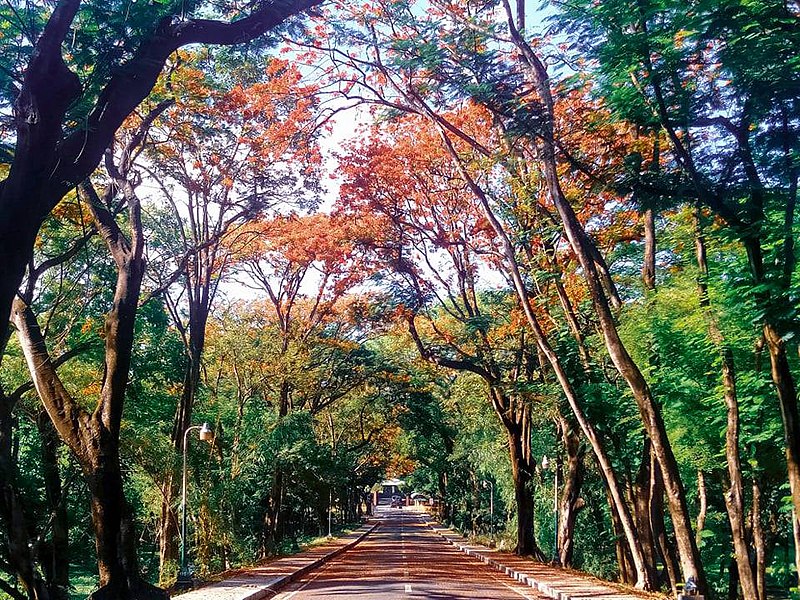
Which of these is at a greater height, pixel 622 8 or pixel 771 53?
pixel 622 8

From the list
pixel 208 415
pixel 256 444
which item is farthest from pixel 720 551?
pixel 208 415

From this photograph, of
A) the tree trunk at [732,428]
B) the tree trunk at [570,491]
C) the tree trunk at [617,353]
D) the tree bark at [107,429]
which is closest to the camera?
the tree bark at [107,429]

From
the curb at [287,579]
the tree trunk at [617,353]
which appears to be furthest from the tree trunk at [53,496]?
the tree trunk at [617,353]

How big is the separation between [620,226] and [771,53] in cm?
914

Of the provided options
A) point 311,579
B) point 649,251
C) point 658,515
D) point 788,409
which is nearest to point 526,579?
point 658,515

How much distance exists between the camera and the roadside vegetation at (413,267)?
8.69 metres

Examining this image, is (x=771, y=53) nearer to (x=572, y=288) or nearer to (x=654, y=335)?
(x=654, y=335)

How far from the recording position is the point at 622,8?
382 inches

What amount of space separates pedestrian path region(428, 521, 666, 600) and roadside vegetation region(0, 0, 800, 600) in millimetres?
985

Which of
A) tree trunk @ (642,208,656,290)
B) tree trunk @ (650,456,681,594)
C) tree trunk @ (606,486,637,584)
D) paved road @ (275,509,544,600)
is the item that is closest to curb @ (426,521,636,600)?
paved road @ (275,509,544,600)

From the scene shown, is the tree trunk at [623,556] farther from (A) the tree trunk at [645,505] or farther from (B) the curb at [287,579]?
(B) the curb at [287,579]

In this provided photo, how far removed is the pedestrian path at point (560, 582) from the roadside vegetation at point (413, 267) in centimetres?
99

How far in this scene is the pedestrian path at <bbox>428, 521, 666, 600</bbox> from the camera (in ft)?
45.0

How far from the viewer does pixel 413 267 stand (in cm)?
2330
